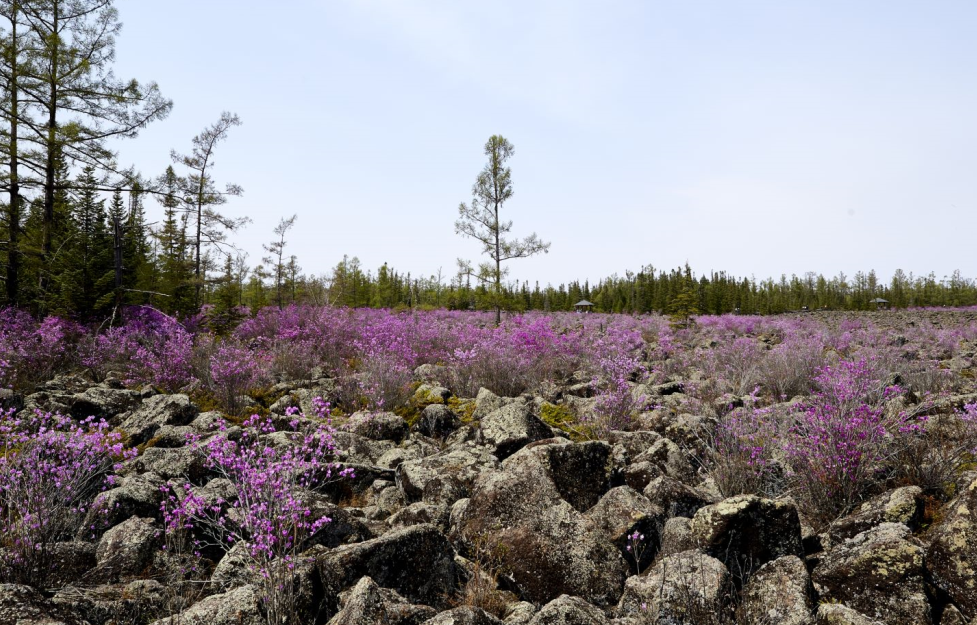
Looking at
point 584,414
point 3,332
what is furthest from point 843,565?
point 3,332

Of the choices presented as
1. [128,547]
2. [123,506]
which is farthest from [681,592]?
[123,506]

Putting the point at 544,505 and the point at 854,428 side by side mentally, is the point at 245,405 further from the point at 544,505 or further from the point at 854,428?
the point at 854,428

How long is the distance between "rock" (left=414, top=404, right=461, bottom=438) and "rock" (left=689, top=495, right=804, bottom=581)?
144 inches

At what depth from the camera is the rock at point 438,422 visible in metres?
6.14

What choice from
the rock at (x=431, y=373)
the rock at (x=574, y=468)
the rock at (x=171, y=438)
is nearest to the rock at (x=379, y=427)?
the rock at (x=171, y=438)

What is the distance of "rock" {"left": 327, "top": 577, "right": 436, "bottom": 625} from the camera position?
7.67 feet

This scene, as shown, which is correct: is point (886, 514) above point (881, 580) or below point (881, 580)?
above

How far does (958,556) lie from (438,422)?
4.86 m

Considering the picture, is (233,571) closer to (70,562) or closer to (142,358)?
(70,562)

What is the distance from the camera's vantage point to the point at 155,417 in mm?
5887

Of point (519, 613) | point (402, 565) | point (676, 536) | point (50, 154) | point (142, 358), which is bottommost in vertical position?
point (519, 613)

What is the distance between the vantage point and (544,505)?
340 centimetres

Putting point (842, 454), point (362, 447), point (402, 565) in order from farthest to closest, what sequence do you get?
1. point (362, 447)
2. point (842, 454)
3. point (402, 565)

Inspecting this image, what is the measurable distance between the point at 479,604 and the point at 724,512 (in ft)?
5.27
